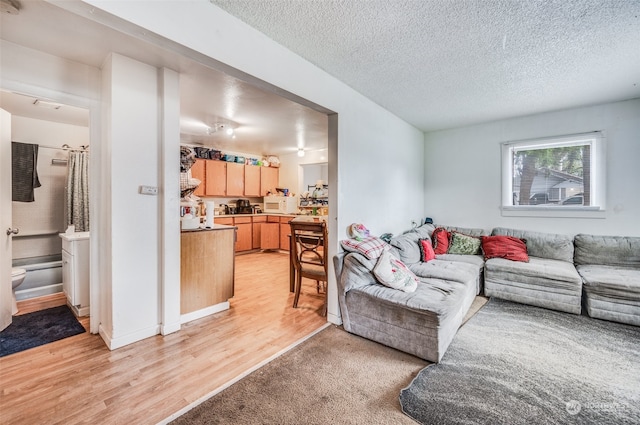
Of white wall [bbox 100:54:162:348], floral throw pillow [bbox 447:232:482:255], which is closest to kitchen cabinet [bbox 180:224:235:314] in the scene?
white wall [bbox 100:54:162:348]

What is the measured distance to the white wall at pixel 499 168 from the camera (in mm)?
3297

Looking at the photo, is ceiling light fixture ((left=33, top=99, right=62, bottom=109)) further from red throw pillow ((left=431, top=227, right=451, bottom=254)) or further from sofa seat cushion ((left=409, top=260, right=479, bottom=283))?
red throw pillow ((left=431, top=227, right=451, bottom=254))

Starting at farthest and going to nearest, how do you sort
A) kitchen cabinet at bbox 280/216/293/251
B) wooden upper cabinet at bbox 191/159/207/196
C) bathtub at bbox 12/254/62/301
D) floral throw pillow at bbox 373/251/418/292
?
kitchen cabinet at bbox 280/216/293/251, wooden upper cabinet at bbox 191/159/207/196, bathtub at bbox 12/254/62/301, floral throw pillow at bbox 373/251/418/292

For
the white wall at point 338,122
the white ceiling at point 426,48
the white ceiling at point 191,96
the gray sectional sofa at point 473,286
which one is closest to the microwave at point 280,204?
the white ceiling at point 191,96

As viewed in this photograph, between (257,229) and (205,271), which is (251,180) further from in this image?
(205,271)

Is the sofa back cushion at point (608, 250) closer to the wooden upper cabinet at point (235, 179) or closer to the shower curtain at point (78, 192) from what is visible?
the wooden upper cabinet at point (235, 179)

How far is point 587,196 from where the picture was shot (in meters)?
3.58

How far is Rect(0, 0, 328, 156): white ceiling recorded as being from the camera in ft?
5.92

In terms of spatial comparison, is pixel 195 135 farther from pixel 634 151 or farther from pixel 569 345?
pixel 634 151

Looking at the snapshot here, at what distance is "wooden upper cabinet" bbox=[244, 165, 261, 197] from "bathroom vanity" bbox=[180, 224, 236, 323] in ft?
11.8

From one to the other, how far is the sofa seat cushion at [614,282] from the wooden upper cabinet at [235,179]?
5.97 metres

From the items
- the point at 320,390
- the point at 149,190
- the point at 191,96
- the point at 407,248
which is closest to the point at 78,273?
the point at 149,190

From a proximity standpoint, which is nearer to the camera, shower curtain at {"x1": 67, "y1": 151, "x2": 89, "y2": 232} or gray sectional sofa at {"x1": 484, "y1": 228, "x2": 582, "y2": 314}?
gray sectional sofa at {"x1": 484, "y1": 228, "x2": 582, "y2": 314}

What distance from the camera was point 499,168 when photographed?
4.09 m
